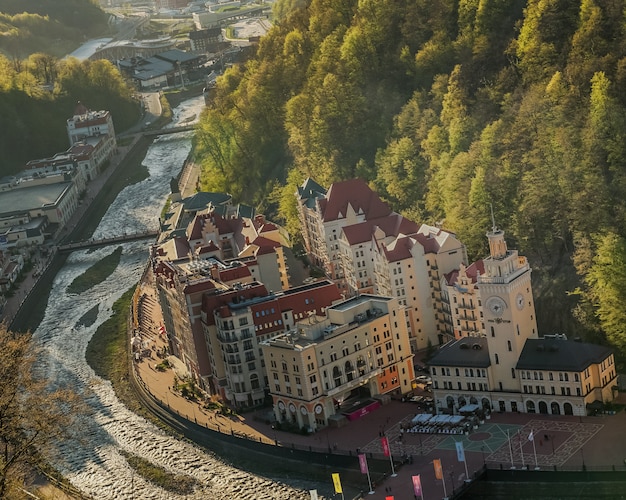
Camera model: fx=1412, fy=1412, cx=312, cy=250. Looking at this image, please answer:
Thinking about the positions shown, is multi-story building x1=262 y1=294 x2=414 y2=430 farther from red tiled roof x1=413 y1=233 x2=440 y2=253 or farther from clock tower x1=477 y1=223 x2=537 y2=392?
clock tower x1=477 y1=223 x2=537 y2=392

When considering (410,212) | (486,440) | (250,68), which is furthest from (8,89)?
(486,440)

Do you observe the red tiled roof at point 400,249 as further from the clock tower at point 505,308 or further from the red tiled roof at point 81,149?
the red tiled roof at point 81,149

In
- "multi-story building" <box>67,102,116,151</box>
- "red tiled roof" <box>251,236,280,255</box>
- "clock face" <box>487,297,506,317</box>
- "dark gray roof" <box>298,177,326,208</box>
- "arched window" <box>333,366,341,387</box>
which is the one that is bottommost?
"arched window" <box>333,366,341,387</box>

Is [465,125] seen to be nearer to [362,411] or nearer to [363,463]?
[362,411]

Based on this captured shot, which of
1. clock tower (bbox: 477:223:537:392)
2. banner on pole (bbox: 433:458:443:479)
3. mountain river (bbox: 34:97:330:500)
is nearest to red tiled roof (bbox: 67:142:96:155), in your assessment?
mountain river (bbox: 34:97:330:500)

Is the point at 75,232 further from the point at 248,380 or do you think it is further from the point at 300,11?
the point at 248,380
